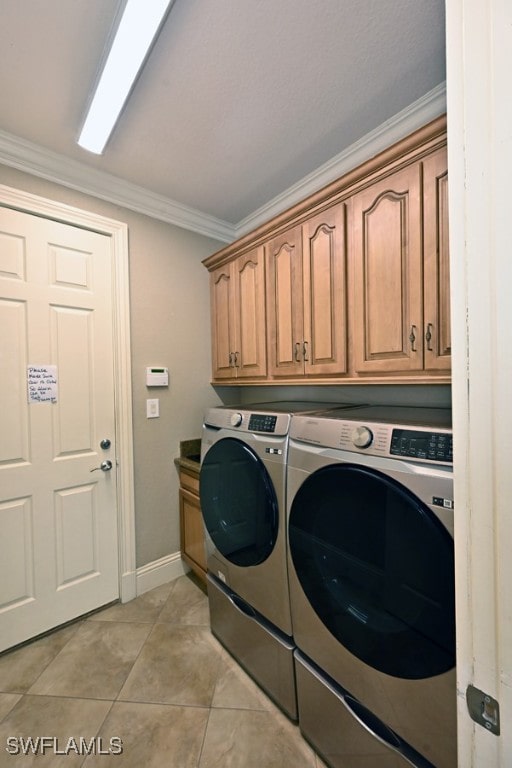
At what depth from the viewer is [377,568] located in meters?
0.94

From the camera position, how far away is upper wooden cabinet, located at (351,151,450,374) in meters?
1.17

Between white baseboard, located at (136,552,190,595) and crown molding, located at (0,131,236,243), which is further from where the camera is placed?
white baseboard, located at (136,552,190,595)

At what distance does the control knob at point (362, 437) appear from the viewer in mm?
969

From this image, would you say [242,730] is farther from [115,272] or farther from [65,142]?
[65,142]

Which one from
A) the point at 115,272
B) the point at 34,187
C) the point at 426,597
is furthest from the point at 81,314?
the point at 426,597

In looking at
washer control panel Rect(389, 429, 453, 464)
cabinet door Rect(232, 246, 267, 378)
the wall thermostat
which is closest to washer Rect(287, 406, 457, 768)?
washer control panel Rect(389, 429, 453, 464)

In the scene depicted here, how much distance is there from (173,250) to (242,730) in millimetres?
2549

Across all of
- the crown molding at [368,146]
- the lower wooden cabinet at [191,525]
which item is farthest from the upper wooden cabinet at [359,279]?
the lower wooden cabinet at [191,525]

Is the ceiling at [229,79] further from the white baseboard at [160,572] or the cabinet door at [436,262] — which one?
the white baseboard at [160,572]

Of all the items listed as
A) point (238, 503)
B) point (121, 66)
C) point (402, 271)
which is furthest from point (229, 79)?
point (238, 503)

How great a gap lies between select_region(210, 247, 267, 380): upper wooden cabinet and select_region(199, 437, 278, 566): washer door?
0.63 metres

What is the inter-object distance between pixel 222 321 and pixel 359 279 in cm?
110

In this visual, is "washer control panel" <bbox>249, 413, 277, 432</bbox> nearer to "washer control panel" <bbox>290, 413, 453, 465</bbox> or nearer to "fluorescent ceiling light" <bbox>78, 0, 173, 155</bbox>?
"washer control panel" <bbox>290, 413, 453, 465</bbox>

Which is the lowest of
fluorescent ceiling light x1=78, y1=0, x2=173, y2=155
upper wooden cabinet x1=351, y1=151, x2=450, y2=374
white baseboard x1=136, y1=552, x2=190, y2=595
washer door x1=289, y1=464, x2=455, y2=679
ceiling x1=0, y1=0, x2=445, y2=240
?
white baseboard x1=136, y1=552, x2=190, y2=595
